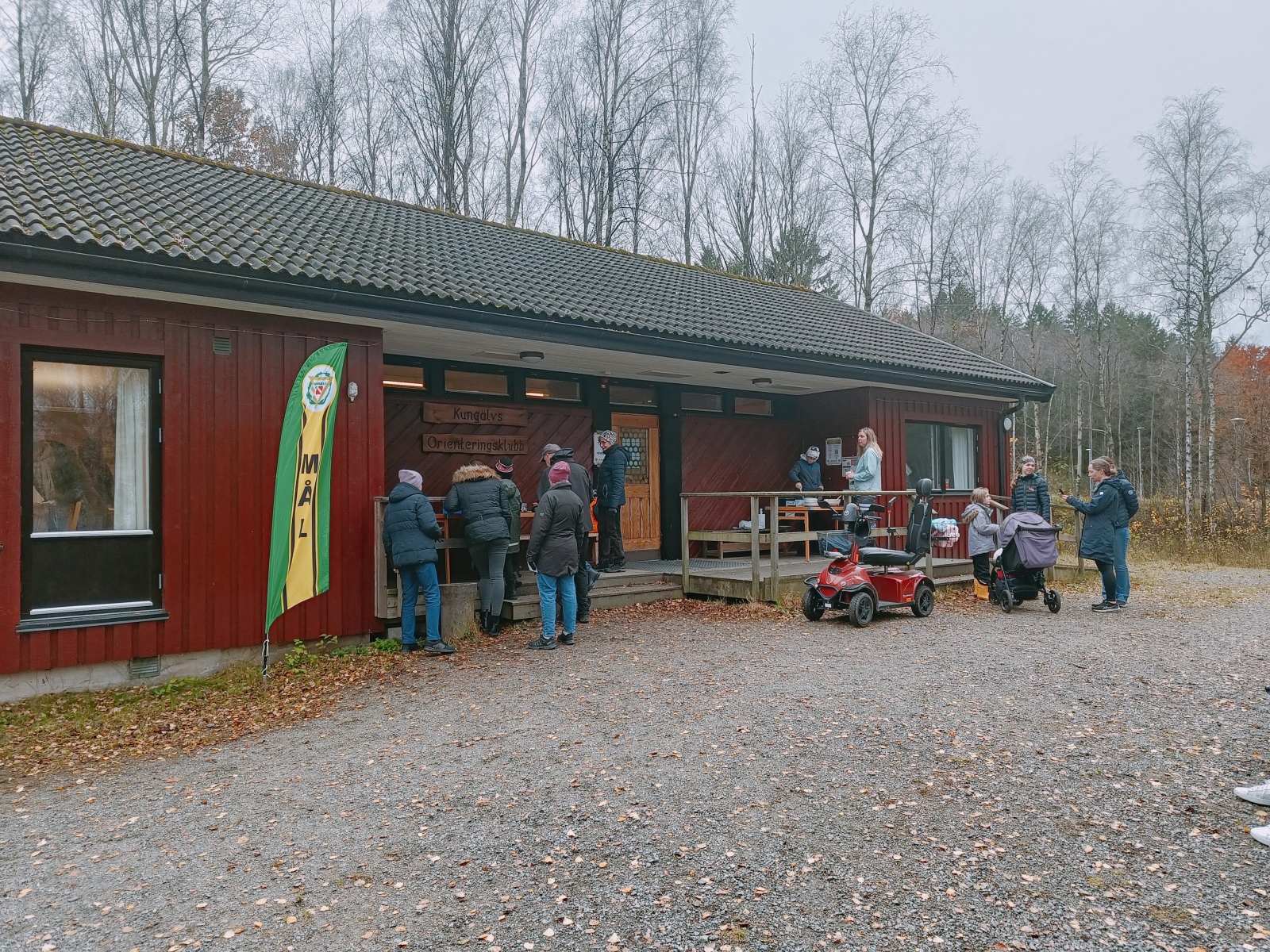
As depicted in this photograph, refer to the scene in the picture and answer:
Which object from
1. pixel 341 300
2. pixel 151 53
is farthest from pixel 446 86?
pixel 341 300

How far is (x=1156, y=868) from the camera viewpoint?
3264 millimetres

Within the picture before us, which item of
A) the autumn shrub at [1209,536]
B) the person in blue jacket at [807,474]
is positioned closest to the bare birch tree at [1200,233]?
the autumn shrub at [1209,536]

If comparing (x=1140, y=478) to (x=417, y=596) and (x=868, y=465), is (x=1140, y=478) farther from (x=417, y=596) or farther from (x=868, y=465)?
(x=417, y=596)

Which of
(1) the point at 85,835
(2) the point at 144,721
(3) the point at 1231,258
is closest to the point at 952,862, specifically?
(1) the point at 85,835

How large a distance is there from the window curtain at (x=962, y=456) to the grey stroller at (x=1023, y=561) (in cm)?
509

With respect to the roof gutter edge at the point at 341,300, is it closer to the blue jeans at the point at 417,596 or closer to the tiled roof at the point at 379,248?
the tiled roof at the point at 379,248

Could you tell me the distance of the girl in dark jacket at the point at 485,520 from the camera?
8016 mm

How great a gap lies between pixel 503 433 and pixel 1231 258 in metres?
22.1

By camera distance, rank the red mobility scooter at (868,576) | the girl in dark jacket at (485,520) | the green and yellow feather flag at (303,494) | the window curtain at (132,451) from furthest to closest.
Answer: the red mobility scooter at (868,576) < the girl in dark jacket at (485,520) < the window curtain at (132,451) < the green and yellow feather flag at (303,494)

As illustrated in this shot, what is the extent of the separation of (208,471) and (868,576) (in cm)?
662

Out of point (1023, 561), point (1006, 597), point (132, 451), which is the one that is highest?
point (132, 451)

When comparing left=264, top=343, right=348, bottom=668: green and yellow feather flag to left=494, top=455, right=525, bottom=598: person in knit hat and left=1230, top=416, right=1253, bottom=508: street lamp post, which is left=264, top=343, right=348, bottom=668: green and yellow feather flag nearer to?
left=494, top=455, right=525, bottom=598: person in knit hat

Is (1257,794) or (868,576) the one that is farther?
(868,576)

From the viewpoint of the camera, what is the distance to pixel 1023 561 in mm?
9406
